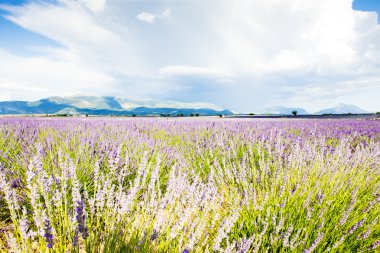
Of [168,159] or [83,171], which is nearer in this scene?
[83,171]

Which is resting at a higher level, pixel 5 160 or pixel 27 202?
pixel 5 160

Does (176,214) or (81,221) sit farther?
(176,214)

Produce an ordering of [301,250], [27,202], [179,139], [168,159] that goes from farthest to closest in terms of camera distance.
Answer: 1. [179,139]
2. [168,159]
3. [27,202]
4. [301,250]

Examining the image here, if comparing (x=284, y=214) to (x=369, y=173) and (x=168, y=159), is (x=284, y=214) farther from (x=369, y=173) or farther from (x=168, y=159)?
(x=168, y=159)

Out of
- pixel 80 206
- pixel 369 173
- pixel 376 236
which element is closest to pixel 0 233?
pixel 80 206

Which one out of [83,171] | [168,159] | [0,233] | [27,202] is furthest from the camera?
[168,159]

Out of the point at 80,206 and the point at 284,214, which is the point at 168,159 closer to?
the point at 284,214

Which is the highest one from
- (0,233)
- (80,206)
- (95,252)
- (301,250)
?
(80,206)

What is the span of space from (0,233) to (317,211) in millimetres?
2774

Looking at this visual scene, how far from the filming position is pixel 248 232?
2.04m

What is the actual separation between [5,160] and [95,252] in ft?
9.46

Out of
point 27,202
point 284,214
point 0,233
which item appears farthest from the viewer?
point 27,202

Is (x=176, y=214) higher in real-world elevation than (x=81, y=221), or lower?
lower

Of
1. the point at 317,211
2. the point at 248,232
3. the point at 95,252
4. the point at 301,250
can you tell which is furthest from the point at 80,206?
the point at 317,211
